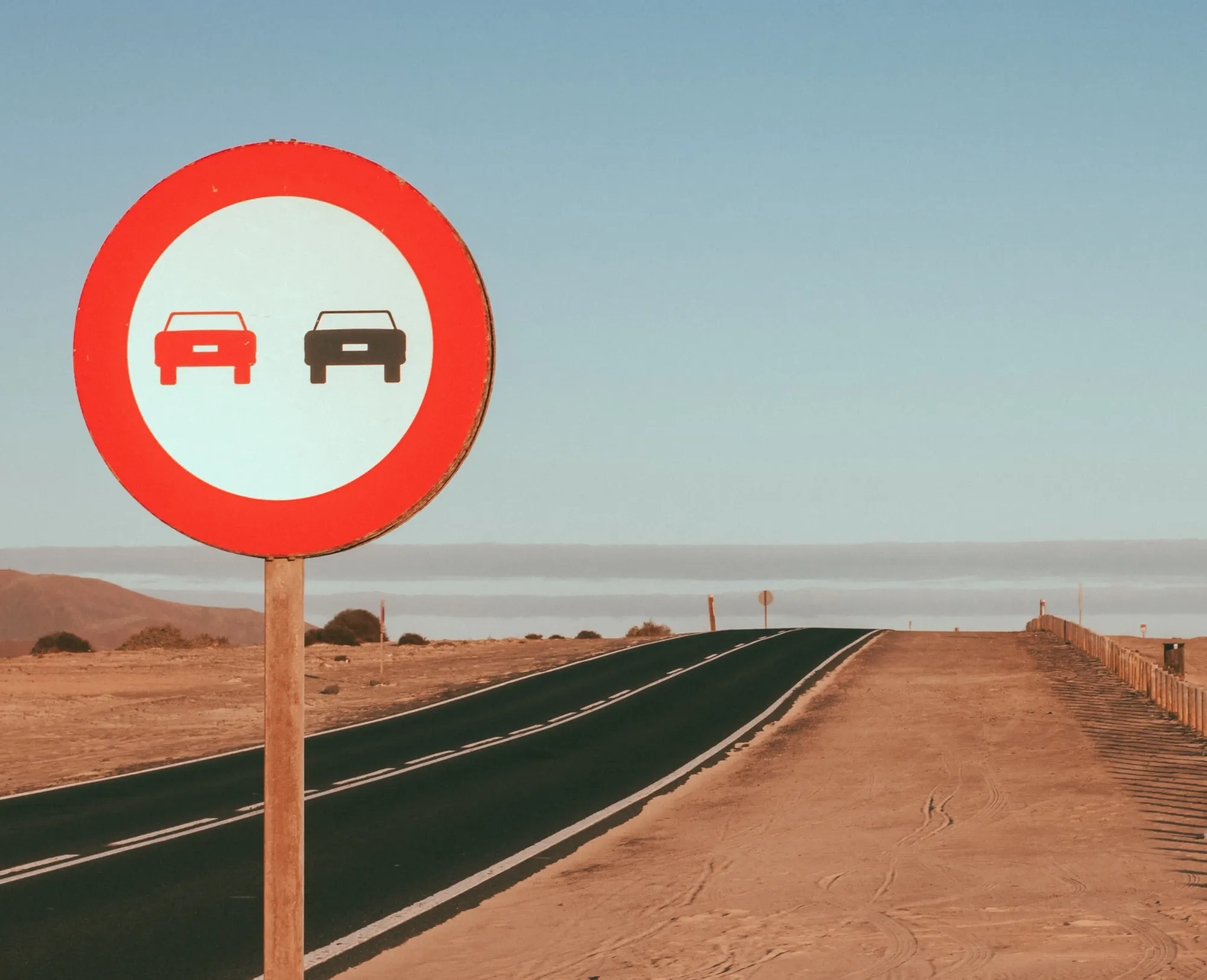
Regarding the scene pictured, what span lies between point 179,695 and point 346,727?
12.0 m

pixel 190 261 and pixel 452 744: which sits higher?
pixel 190 261

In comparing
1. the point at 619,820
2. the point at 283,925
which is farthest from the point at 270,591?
the point at 619,820

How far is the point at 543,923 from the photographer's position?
379 inches

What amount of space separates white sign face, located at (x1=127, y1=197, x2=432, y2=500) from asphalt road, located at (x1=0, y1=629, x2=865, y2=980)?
23.1 ft

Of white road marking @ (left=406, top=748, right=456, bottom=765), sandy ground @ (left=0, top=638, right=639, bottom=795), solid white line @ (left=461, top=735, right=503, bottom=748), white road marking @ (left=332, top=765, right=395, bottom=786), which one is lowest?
sandy ground @ (left=0, top=638, right=639, bottom=795)

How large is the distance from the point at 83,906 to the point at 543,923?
395 centimetres

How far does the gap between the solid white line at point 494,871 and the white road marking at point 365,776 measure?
413 centimetres

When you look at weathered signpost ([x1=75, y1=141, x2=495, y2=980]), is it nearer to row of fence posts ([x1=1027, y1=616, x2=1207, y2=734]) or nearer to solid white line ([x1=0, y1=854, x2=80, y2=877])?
solid white line ([x1=0, y1=854, x2=80, y2=877])

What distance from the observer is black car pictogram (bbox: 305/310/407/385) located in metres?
2.52

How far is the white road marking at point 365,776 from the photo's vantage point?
62.4 feet

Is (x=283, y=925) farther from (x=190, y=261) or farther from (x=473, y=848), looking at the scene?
(x=473, y=848)

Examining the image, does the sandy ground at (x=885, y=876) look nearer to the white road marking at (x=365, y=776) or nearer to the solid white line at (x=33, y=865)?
the white road marking at (x=365, y=776)

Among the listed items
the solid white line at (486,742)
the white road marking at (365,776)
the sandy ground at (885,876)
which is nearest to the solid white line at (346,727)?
the white road marking at (365,776)

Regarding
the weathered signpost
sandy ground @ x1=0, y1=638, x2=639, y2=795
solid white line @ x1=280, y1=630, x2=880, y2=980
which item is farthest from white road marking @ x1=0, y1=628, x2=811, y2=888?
the weathered signpost
